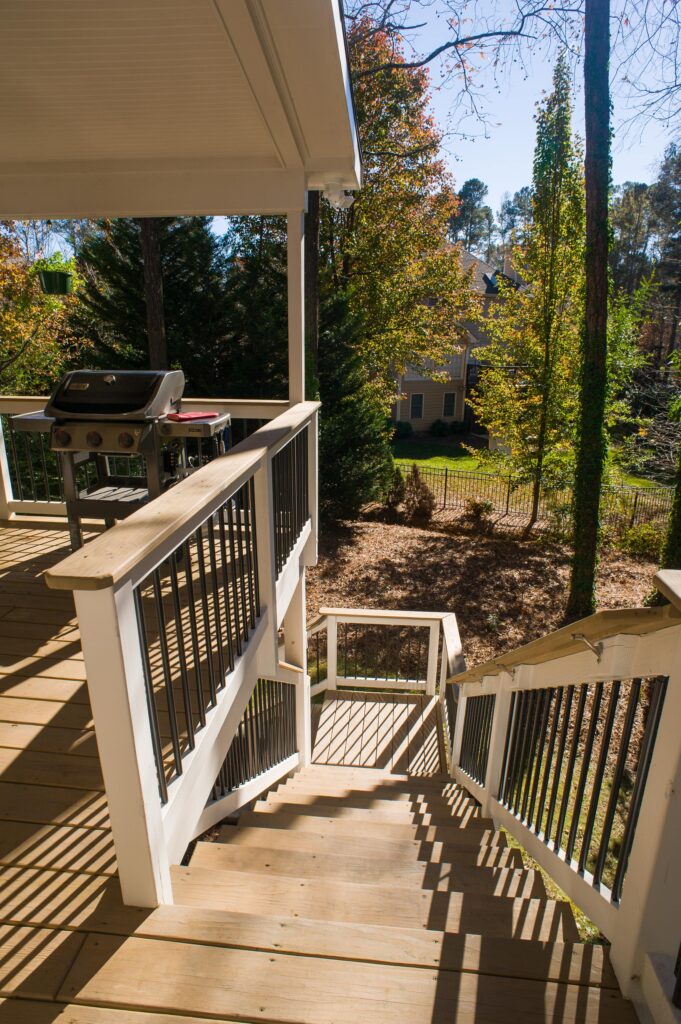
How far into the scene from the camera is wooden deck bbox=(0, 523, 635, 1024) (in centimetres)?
149

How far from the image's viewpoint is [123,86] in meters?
3.31

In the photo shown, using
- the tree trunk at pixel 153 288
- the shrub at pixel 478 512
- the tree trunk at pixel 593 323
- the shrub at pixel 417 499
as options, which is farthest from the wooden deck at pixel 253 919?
the shrub at pixel 417 499

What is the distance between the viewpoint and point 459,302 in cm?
1650

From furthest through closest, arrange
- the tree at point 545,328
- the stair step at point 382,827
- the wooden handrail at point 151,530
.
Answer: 1. the tree at point 545,328
2. the stair step at point 382,827
3. the wooden handrail at point 151,530

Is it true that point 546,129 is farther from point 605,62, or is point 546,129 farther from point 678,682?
point 678,682

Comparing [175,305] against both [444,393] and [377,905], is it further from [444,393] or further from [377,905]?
[444,393]

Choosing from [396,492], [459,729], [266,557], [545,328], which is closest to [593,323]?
[545,328]

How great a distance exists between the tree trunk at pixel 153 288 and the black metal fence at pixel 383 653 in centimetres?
623

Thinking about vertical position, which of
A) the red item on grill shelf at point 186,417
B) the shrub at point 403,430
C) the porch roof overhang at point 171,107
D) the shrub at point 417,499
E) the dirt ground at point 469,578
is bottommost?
the shrub at point 403,430

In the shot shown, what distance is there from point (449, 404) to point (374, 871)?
82.9 ft

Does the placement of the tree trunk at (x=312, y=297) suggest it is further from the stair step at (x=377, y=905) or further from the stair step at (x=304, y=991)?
the stair step at (x=304, y=991)

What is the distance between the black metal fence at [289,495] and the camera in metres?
3.57

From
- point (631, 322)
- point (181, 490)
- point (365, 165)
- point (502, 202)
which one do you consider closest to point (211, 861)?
point (181, 490)

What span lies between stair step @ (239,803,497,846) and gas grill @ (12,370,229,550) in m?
2.14
